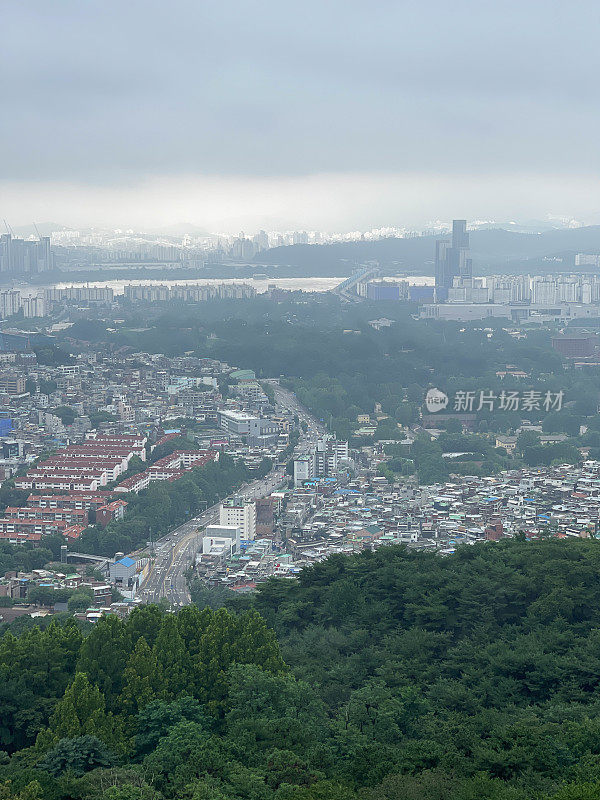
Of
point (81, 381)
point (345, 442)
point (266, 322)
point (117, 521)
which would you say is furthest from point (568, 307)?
point (117, 521)

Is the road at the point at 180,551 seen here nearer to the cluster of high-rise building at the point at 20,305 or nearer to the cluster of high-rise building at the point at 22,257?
the cluster of high-rise building at the point at 20,305

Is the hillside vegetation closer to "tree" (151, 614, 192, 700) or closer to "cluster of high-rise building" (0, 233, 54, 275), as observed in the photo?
"tree" (151, 614, 192, 700)

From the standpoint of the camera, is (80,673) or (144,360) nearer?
(80,673)

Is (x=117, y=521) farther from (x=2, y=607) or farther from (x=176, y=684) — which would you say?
(x=176, y=684)

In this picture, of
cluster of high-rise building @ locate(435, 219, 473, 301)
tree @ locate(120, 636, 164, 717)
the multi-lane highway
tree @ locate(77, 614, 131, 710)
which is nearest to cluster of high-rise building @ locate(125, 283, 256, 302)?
cluster of high-rise building @ locate(435, 219, 473, 301)

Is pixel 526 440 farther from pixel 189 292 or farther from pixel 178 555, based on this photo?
pixel 189 292

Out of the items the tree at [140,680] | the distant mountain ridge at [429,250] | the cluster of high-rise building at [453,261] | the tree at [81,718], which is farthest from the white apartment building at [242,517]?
the distant mountain ridge at [429,250]
